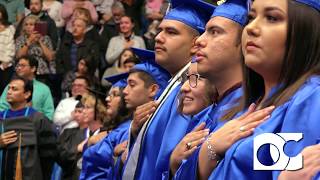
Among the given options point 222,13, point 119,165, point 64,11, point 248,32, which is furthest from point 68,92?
point 248,32

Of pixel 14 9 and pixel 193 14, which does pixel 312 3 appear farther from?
pixel 14 9

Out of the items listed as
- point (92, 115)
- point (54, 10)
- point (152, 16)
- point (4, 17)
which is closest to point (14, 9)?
point (54, 10)

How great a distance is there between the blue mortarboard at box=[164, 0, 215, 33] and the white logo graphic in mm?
1967

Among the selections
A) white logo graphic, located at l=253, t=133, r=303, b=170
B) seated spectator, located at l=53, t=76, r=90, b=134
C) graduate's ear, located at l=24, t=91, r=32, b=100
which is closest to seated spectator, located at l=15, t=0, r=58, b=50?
seated spectator, located at l=53, t=76, r=90, b=134

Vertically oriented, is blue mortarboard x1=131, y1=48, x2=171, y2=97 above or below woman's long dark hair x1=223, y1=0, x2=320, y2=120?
below

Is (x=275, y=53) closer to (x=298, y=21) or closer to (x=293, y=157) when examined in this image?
(x=298, y=21)

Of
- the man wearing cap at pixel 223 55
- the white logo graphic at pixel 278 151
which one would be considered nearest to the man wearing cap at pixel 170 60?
the man wearing cap at pixel 223 55

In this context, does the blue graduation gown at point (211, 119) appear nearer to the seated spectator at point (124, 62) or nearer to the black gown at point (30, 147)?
the seated spectator at point (124, 62)

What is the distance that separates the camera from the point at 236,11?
3750 millimetres

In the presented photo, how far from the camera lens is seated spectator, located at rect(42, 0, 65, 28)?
44.2 feet

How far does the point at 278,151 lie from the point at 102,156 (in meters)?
4.42

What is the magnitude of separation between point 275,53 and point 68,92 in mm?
8914

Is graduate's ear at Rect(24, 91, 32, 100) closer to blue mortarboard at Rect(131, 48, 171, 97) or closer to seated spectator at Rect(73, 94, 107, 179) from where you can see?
seated spectator at Rect(73, 94, 107, 179)

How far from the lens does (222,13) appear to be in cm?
375
